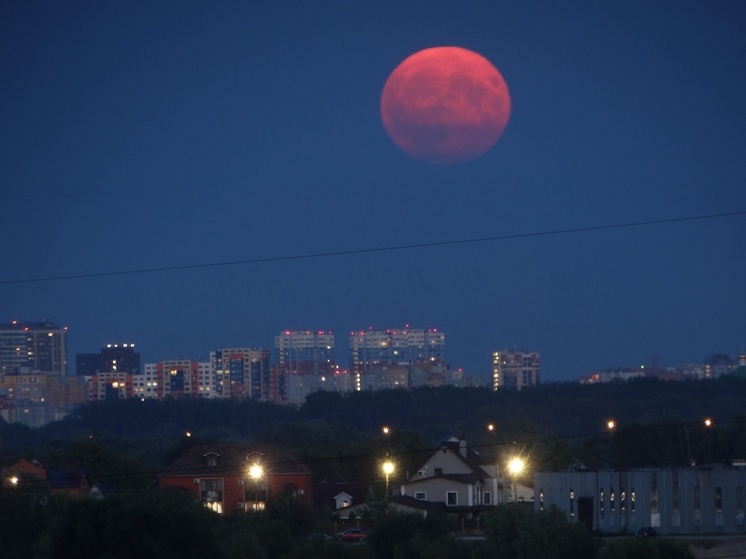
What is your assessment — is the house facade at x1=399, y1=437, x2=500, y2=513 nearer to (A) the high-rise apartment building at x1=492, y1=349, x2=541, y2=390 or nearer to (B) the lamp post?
(B) the lamp post

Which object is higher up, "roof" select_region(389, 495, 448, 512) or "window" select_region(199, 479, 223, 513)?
"window" select_region(199, 479, 223, 513)

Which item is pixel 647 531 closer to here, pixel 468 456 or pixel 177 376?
pixel 468 456

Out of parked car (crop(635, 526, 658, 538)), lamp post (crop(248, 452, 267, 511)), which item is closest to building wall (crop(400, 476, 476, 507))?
lamp post (crop(248, 452, 267, 511))

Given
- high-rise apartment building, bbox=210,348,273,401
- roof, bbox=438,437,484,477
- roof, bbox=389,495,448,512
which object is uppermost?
high-rise apartment building, bbox=210,348,273,401

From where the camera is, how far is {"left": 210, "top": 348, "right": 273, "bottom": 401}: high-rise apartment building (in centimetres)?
17875

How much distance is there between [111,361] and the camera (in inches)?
7717

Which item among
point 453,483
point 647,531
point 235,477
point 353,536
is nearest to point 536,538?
point 647,531

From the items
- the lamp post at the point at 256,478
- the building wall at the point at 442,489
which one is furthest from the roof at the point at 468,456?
the lamp post at the point at 256,478

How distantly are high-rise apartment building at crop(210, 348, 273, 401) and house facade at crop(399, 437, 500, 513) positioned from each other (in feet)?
405

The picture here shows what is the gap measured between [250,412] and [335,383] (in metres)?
56.2

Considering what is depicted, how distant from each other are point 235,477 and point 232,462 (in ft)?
7.34

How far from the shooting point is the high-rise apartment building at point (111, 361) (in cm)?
19371

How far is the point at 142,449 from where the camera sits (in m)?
81.8

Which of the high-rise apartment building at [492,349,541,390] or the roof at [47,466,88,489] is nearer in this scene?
the roof at [47,466,88,489]
